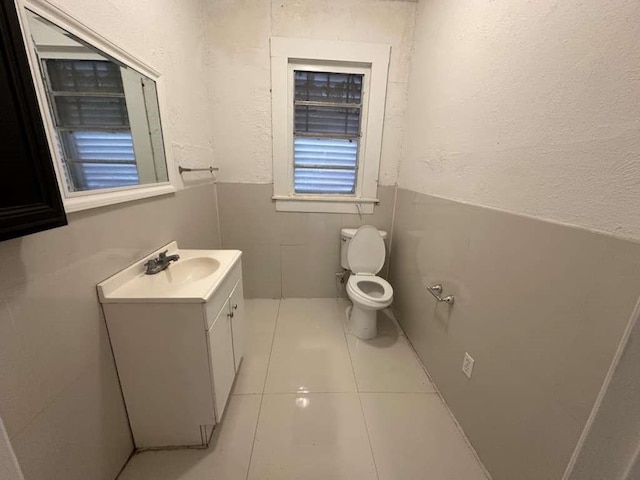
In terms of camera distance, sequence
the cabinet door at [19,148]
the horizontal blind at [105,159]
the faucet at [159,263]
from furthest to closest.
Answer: the faucet at [159,263] → the horizontal blind at [105,159] → the cabinet door at [19,148]

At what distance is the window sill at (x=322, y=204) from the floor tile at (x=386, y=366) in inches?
44.0

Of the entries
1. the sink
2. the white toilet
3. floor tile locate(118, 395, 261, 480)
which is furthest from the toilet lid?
floor tile locate(118, 395, 261, 480)

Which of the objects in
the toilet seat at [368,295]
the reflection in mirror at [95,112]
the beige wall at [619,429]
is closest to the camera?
the beige wall at [619,429]

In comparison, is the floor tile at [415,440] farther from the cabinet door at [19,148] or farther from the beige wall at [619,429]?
the cabinet door at [19,148]

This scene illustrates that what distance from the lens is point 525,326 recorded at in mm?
962

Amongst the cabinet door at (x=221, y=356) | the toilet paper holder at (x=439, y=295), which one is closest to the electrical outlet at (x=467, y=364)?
the toilet paper holder at (x=439, y=295)

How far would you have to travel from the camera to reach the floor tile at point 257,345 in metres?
1.58

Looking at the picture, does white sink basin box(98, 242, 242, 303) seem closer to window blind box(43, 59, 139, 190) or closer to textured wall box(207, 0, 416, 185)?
→ window blind box(43, 59, 139, 190)

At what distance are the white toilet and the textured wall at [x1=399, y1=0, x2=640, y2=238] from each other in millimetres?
752

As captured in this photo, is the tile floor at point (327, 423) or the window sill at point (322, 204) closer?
the tile floor at point (327, 423)

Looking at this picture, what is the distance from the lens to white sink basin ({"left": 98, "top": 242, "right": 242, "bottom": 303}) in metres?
0.98

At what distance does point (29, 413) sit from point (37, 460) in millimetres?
154

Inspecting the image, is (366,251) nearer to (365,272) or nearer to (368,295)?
(365,272)

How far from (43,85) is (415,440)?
6.81 ft
